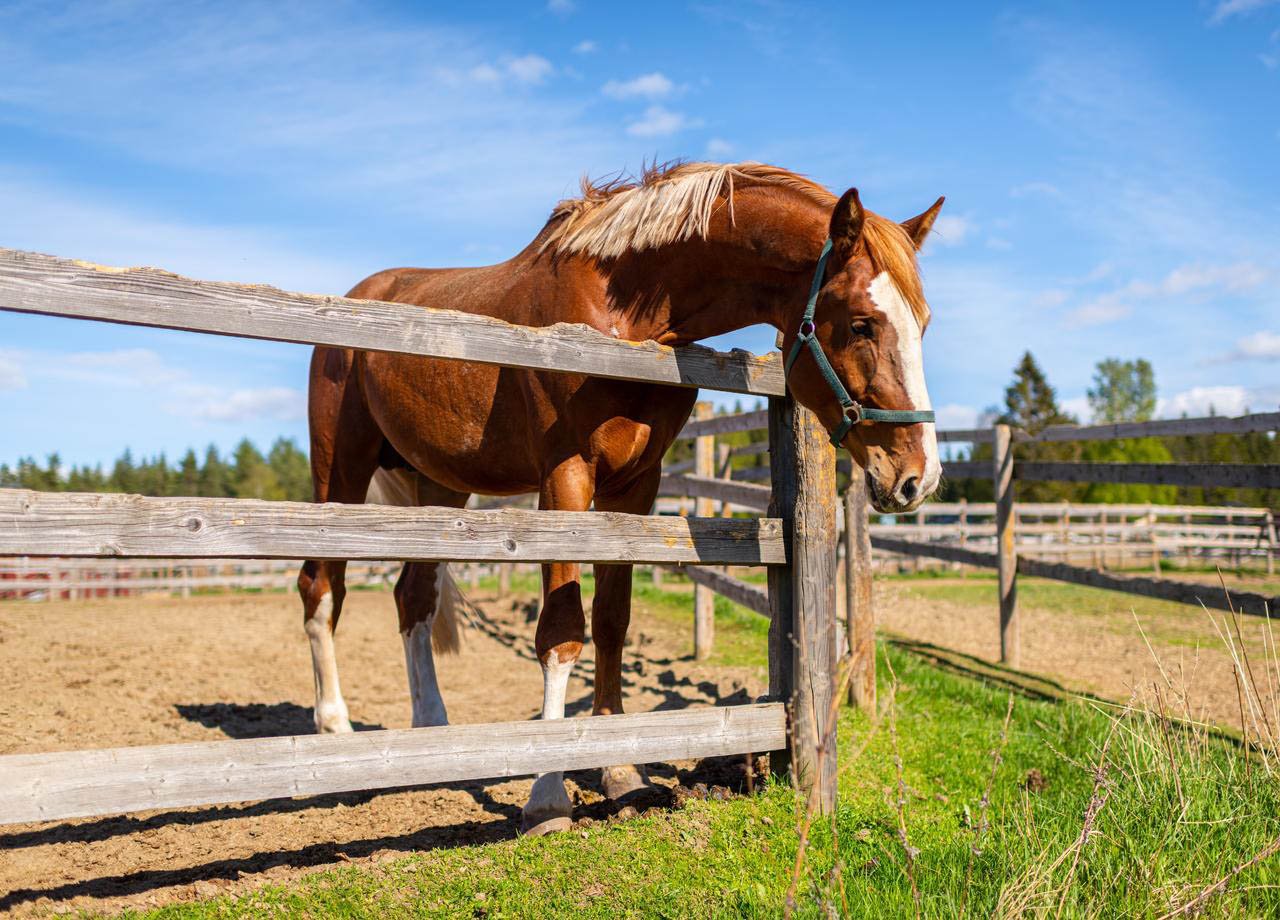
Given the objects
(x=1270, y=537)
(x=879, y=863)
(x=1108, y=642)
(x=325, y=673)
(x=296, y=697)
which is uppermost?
(x=325, y=673)

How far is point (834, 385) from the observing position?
10.2 ft

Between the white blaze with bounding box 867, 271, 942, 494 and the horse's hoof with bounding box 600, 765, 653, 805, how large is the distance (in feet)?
6.22

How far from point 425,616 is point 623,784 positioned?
1987mm

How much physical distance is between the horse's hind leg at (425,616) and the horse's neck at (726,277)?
2123mm

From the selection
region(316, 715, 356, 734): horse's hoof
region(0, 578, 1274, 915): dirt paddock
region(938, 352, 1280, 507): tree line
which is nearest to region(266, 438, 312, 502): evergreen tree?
region(938, 352, 1280, 507): tree line

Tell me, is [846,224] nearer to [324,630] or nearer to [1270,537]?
[324,630]

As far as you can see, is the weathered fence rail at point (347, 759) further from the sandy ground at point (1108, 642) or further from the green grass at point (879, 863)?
the sandy ground at point (1108, 642)

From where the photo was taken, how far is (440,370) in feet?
13.6

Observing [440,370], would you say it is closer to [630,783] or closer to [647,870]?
→ [630,783]

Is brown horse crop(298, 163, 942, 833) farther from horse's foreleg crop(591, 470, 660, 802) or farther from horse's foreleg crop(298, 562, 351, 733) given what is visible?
horse's foreleg crop(298, 562, 351, 733)

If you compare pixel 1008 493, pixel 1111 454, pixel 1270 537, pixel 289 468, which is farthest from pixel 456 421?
pixel 289 468

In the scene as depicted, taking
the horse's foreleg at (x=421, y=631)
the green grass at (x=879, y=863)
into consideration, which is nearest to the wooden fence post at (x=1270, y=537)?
the green grass at (x=879, y=863)

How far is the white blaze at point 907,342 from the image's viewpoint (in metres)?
2.95

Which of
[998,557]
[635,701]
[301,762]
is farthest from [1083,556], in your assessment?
[301,762]
